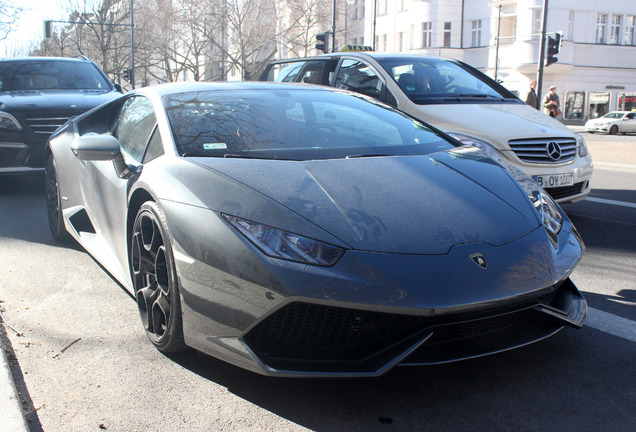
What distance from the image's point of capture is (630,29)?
4519 cm

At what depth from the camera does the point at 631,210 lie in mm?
6762

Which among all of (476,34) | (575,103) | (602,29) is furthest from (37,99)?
(476,34)

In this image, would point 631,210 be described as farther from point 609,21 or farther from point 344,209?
point 609,21

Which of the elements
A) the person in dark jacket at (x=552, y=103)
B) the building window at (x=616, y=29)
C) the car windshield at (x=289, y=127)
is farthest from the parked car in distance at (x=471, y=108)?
the building window at (x=616, y=29)

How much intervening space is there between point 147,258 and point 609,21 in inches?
1917

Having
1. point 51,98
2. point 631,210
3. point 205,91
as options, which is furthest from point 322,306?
point 51,98

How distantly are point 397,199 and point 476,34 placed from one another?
50525mm

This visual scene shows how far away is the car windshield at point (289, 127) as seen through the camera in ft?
10.2

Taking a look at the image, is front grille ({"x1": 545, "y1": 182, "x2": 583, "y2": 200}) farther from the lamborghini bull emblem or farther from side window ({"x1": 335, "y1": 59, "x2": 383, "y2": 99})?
the lamborghini bull emblem

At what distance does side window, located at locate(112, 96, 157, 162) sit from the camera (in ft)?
11.2

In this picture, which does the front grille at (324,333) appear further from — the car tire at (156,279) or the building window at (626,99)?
the building window at (626,99)

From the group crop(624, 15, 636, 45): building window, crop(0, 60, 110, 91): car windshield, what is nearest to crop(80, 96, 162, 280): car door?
crop(0, 60, 110, 91): car windshield

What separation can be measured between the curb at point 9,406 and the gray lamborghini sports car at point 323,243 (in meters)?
0.62

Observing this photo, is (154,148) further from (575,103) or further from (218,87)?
(575,103)
